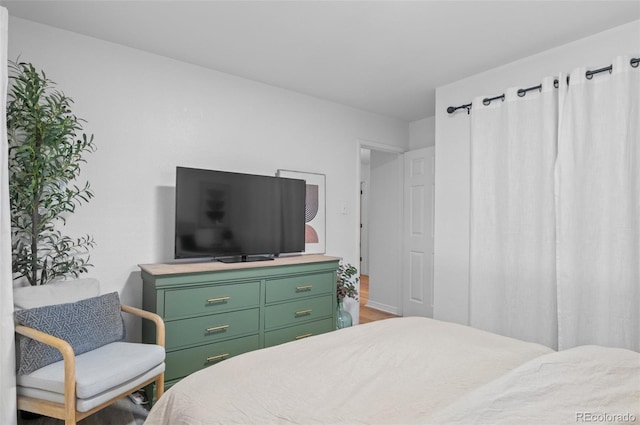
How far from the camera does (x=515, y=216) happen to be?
115 inches

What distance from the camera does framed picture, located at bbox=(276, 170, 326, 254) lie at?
3.85 metres

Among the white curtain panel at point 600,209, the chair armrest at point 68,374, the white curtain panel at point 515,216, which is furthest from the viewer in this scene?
the white curtain panel at point 515,216

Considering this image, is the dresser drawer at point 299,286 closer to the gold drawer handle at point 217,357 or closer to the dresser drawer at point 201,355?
the dresser drawer at point 201,355

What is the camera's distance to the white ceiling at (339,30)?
225 cm

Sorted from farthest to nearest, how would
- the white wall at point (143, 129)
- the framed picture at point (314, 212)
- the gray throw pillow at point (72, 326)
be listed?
the framed picture at point (314, 212)
the white wall at point (143, 129)
the gray throw pillow at point (72, 326)

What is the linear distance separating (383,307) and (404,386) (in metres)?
3.94

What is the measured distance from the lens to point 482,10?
7.43ft

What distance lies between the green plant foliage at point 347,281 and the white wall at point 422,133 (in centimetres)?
193

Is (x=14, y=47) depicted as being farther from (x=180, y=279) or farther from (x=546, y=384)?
(x=546, y=384)

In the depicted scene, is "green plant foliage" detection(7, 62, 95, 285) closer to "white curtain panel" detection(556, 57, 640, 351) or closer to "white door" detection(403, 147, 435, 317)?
"white curtain panel" detection(556, 57, 640, 351)

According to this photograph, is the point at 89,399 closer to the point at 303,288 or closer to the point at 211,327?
the point at 211,327

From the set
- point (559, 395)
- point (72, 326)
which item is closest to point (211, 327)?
point (72, 326)

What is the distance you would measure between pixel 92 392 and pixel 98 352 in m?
0.38

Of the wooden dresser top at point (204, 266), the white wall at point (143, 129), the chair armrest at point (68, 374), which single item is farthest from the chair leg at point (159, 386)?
the white wall at point (143, 129)
